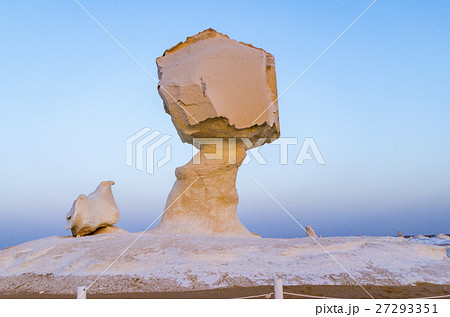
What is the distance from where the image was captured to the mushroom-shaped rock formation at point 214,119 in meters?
8.95

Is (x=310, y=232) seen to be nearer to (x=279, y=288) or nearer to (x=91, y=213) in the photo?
(x=91, y=213)

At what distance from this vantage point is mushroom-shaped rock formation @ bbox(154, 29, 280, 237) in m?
8.95

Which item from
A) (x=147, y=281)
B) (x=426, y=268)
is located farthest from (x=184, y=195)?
(x=426, y=268)

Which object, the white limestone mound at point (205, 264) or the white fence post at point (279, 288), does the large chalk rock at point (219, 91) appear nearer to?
the white limestone mound at point (205, 264)

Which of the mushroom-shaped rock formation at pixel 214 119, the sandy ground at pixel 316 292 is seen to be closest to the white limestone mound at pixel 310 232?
the mushroom-shaped rock formation at pixel 214 119

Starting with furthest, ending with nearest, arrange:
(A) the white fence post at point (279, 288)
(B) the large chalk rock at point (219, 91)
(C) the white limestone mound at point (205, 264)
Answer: (B) the large chalk rock at point (219, 91) < (C) the white limestone mound at point (205, 264) < (A) the white fence post at point (279, 288)

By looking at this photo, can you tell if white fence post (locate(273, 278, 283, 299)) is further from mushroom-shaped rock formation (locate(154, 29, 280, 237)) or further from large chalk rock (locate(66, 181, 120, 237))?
large chalk rock (locate(66, 181, 120, 237))

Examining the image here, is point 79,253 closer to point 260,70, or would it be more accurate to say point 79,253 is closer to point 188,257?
point 188,257

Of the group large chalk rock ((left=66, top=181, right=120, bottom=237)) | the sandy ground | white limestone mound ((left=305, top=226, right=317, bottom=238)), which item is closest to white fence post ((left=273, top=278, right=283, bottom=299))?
the sandy ground

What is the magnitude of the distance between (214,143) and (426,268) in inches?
211

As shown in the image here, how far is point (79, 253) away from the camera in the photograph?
663 cm

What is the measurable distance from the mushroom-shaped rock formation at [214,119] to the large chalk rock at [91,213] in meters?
1.42

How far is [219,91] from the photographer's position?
8953mm

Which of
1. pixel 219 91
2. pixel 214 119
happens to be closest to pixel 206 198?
pixel 214 119
